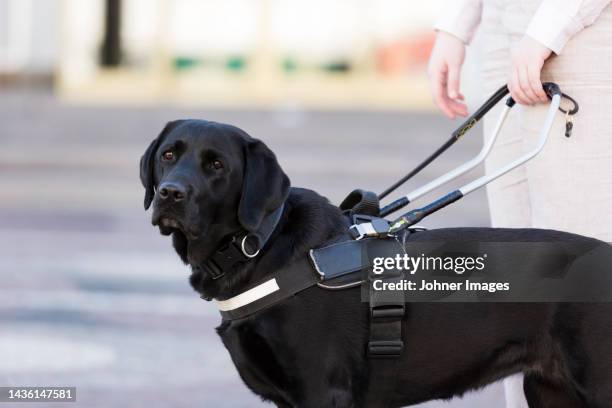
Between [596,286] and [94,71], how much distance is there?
67.5ft

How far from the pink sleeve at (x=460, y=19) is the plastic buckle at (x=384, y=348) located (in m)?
1.29

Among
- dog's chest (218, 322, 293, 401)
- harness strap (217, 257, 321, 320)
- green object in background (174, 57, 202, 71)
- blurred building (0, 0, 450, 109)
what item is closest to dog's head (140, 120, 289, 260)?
harness strap (217, 257, 321, 320)

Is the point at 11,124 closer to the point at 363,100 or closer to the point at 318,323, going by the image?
the point at 363,100

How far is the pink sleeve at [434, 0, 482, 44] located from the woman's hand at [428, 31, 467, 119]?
2 centimetres

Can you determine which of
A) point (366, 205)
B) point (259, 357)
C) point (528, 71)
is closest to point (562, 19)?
point (528, 71)

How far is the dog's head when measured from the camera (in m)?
3.21

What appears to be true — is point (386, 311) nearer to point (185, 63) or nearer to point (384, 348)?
point (384, 348)

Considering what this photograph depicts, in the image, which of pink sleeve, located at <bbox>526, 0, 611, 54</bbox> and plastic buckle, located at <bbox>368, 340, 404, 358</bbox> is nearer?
plastic buckle, located at <bbox>368, 340, 404, 358</bbox>

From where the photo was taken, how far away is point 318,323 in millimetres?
3199

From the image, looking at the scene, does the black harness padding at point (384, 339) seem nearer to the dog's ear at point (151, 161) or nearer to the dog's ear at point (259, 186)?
the dog's ear at point (259, 186)

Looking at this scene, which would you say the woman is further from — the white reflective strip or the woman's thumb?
the white reflective strip

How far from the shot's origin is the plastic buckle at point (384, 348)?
126 inches

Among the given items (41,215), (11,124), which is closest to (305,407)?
(41,215)

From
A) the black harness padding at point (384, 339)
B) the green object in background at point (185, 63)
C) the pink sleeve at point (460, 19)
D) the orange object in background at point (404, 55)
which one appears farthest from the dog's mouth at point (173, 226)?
the green object in background at point (185, 63)
